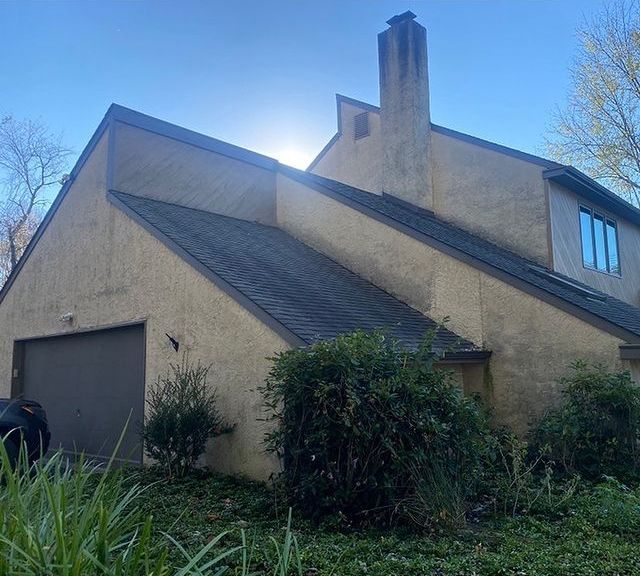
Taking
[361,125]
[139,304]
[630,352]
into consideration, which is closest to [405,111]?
[361,125]

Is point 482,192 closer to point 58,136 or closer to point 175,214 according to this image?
point 175,214

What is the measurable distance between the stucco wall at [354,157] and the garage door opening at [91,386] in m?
9.13

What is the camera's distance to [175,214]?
38.1 ft

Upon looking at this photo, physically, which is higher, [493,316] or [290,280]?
[290,280]

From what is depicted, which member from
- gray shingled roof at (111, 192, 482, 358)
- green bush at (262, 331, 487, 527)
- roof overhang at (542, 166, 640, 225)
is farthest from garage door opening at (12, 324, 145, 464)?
roof overhang at (542, 166, 640, 225)

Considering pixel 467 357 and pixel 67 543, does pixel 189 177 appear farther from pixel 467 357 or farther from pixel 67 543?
pixel 67 543

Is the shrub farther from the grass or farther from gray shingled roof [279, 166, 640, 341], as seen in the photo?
gray shingled roof [279, 166, 640, 341]

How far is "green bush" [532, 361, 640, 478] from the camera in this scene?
7.63 metres

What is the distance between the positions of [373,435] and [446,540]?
119 centimetres

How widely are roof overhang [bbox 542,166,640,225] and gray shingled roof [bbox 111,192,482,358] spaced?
16.5 ft

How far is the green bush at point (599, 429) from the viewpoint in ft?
25.0

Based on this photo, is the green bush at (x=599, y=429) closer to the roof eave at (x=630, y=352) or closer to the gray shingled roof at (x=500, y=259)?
the roof eave at (x=630, y=352)

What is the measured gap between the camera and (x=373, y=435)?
5734 millimetres

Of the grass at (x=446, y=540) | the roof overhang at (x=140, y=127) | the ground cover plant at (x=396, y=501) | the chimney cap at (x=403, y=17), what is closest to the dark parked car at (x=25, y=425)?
the ground cover plant at (x=396, y=501)
